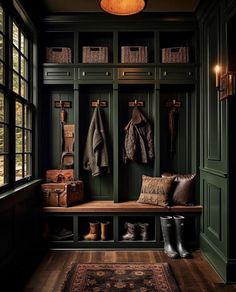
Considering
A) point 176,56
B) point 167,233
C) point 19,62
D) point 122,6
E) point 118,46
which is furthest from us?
point 118,46

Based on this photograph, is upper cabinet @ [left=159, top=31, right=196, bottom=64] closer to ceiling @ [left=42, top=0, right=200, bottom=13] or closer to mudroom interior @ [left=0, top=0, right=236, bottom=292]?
mudroom interior @ [left=0, top=0, right=236, bottom=292]

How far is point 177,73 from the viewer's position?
A: 3.47m

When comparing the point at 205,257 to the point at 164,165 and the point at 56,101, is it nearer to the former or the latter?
the point at 164,165

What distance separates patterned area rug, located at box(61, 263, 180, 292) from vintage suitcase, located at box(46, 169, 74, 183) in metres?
1.12

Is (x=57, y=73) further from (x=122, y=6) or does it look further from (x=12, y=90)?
(x=122, y=6)

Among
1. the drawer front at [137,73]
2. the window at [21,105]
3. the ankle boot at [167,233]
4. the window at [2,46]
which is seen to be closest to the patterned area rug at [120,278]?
the ankle boot at [167,233]

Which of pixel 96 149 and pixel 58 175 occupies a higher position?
pixel 96 149

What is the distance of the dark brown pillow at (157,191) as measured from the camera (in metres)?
3.31

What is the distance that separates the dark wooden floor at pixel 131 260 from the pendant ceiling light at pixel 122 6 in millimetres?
2427

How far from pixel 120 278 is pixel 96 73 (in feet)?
7.80

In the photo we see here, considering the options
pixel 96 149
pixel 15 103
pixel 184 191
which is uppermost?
pixel 15 103

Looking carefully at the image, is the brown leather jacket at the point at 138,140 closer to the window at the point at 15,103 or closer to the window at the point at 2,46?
the window at the point at 15,103

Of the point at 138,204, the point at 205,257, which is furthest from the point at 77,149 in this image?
the point at 205,257

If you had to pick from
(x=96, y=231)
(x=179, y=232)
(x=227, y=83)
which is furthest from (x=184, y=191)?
(x=227, y=83)
